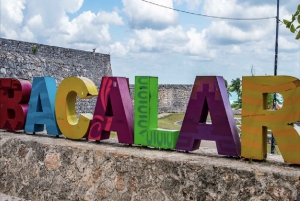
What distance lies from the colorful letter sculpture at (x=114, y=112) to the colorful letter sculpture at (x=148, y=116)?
7.7 inches

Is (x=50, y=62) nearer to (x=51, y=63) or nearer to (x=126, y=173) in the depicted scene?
(x=51, y=63)

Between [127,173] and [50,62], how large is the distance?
14.3 m

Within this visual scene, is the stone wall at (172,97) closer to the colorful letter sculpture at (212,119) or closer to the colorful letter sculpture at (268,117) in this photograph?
the colorful letter sculpture at (212,119)

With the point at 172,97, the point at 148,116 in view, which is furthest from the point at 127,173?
the point at 172,97

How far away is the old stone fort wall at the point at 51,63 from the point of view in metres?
15.9

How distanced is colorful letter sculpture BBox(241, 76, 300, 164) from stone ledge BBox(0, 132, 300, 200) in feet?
0.56

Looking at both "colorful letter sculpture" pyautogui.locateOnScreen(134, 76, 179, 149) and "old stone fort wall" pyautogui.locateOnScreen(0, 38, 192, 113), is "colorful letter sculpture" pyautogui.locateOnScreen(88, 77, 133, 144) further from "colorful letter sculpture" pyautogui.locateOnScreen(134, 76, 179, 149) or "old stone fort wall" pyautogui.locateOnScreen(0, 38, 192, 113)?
"old stone fort wall" pyautogui.locateOnScreen(0, 38, 192, 113)

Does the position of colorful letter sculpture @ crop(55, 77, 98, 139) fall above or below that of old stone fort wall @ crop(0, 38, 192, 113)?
below

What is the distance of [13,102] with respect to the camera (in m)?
6.88

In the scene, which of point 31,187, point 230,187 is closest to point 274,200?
point 230,187

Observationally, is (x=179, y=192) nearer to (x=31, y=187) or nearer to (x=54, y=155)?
(x=54, y=155)

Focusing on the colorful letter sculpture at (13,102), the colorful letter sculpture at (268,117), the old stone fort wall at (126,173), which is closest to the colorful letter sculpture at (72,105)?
the old stone fort wall at (126,173)

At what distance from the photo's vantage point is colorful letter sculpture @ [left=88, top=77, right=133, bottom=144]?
218 inches

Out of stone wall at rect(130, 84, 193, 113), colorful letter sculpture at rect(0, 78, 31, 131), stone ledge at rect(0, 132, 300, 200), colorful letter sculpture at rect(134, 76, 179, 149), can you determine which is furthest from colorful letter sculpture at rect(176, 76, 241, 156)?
stone wall at rect(130, 84, 193, 113)
